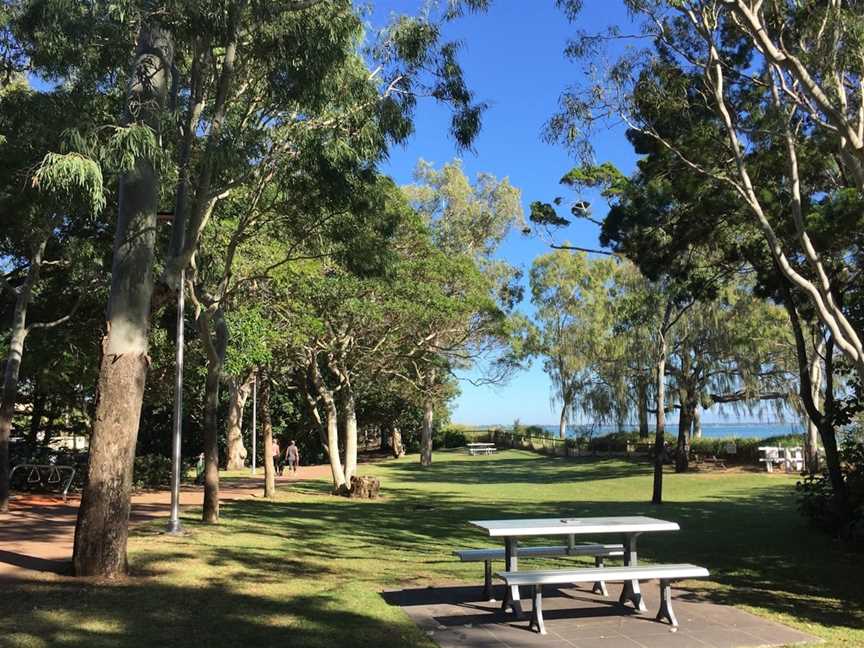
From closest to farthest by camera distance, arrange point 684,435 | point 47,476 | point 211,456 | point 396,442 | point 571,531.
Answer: point 571,531, point 211,456, point 47,476, point 684,435, point 396,442

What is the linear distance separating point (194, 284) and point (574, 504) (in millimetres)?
12454

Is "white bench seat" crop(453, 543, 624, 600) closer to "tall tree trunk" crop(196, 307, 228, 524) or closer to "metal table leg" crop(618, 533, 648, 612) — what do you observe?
"metal table leg" crop(618, 533, 648, 612)

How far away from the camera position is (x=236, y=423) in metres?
38.8

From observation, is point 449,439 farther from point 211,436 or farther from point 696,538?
point 211,436

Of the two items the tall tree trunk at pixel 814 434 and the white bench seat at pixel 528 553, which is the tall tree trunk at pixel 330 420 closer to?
the white bench seat at pixel 528 553

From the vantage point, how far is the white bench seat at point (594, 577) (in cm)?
632

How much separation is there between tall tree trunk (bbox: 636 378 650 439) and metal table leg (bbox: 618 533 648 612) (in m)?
32.3

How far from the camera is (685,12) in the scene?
1014cm

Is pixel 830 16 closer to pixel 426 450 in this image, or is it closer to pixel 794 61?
pixel 794 61

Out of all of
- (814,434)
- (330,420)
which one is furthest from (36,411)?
(814,434)

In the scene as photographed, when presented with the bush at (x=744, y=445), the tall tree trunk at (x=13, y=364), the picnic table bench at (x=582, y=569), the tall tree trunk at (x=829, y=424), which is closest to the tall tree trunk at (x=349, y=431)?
the tall tree trunk at (x=13, y=364)

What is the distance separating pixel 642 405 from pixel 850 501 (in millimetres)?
28643

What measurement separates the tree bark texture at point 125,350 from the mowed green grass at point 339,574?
0.51 m

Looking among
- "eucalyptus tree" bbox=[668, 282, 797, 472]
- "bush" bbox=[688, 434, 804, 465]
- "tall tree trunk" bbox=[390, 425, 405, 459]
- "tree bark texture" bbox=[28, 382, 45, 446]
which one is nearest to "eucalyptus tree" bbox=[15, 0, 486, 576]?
"tree bark texture" bbox=[28, 382, 45, 446]
